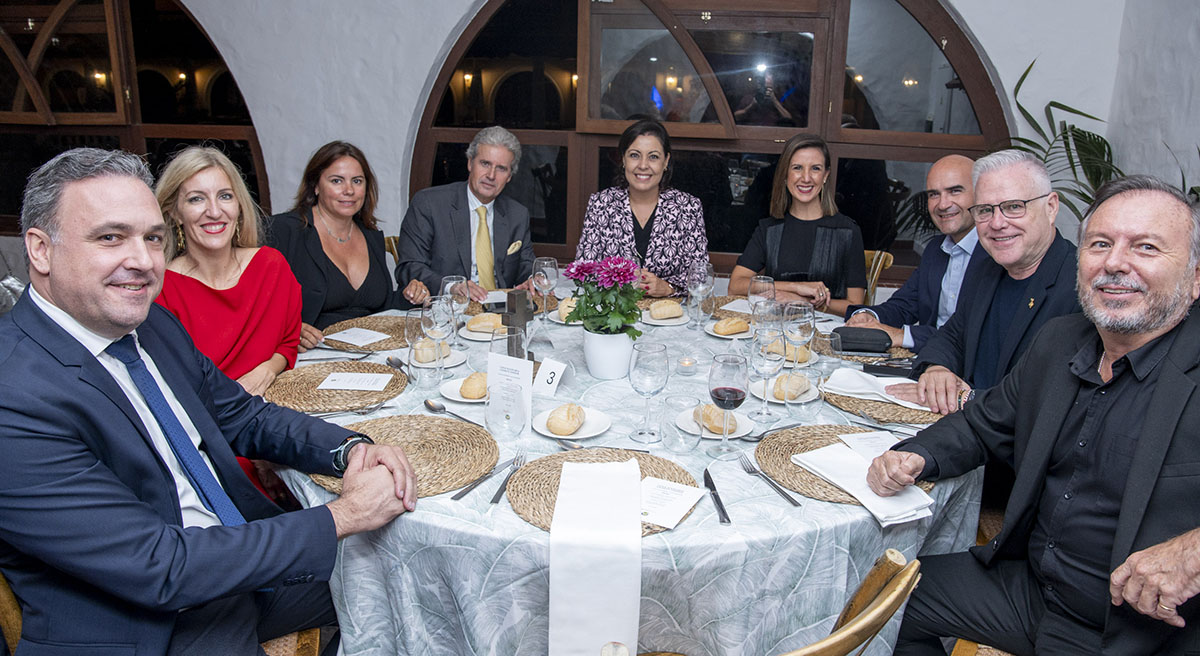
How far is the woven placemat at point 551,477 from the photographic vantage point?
136 cm

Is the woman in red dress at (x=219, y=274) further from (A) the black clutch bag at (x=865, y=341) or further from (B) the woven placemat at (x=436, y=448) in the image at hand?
(A) the black clutch bag at (x=865, y=341)

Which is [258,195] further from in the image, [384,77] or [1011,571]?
[1011,571]

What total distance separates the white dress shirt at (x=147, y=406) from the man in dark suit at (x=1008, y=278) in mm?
1729

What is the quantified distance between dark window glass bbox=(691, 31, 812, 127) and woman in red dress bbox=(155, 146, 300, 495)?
116 inches

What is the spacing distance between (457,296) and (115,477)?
1.21m

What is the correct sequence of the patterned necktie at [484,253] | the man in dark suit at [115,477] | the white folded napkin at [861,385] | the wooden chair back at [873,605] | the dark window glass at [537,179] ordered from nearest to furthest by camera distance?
the wooden chair back at [873,605], the man in dark suit at [115,477], the white folded napkin at [861,385], the patterned necktie at [484,253], the dark window glass at [537,179]

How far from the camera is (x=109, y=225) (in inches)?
52.6

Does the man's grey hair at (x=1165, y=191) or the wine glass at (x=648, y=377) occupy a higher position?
the man's grey hair at (x=1165, y=191)

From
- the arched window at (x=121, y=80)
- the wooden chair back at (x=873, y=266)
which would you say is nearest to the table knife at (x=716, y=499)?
the wooden chair back at (x=873, y=266)

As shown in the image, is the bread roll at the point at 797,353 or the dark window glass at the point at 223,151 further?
the dark window glass at the point at 223,151

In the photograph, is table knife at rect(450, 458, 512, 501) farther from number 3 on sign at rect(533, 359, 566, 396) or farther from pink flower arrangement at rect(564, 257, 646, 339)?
pink flower arrangement at rect(564, 257, 646, 339)

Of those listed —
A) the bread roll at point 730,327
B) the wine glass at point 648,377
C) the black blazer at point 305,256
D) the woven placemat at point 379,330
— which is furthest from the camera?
the black blazer at point 305,256

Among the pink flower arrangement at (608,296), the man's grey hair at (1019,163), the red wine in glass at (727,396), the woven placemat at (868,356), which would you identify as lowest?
the woven placemat at (868,356)

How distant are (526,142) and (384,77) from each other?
0.97 metres
